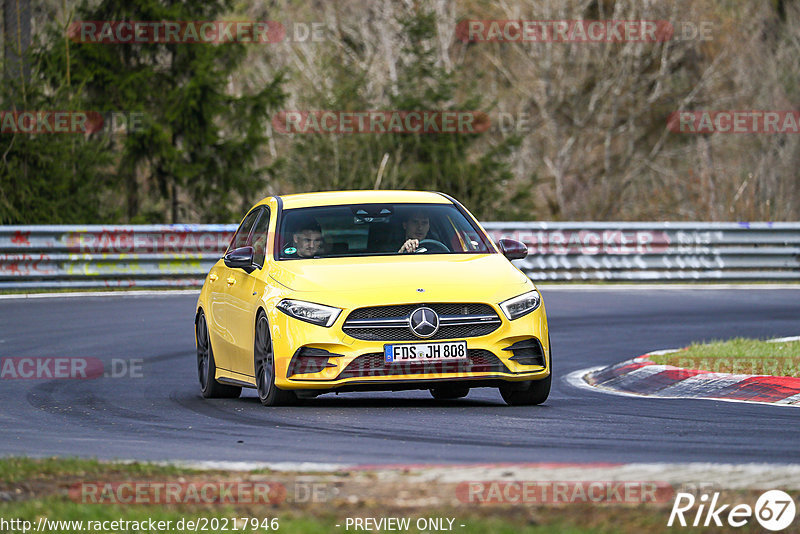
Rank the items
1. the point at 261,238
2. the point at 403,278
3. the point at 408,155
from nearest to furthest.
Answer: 1. the point at 403,278
2. the point at 261,238
3. the point at 408,155

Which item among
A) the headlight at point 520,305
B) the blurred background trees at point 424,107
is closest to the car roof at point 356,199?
the headlight at point 520,305

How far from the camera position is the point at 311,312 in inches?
411

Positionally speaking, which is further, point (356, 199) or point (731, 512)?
point (356, 199)

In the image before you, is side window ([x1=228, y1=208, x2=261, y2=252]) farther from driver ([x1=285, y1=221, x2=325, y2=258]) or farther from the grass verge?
the grass verge

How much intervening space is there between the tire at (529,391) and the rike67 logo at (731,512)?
15.4 ft

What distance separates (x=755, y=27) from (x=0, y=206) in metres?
28.2

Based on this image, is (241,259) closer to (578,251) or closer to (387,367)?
(387,367)

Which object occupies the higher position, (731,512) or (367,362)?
(731,512)

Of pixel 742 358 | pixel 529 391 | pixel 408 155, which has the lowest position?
pixel 742 358

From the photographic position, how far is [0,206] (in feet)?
85.9

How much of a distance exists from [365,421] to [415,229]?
2266 millimetres

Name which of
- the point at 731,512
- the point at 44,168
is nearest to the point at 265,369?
the point at 731,512

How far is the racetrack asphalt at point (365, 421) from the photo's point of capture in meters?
8.06

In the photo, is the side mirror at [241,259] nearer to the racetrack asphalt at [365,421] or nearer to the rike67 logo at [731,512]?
the racetrack asphalt at [365,421]
